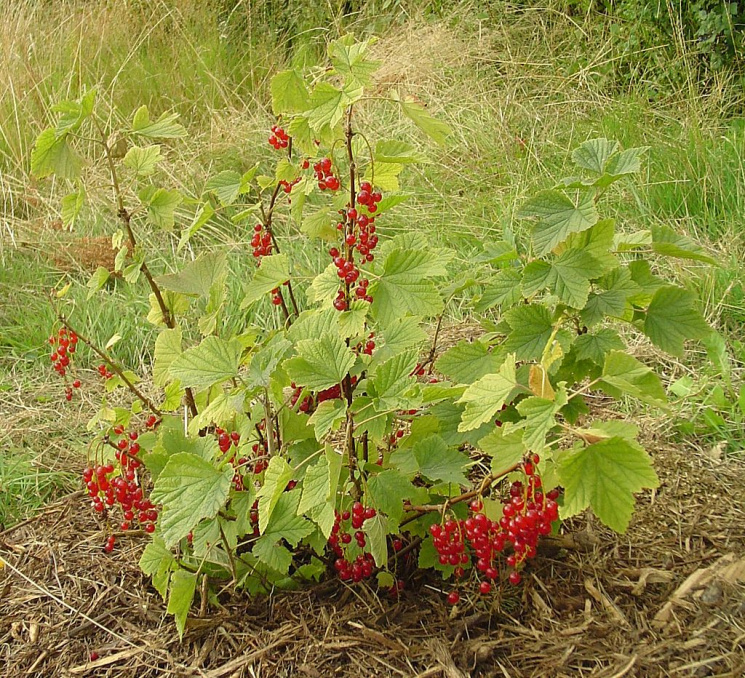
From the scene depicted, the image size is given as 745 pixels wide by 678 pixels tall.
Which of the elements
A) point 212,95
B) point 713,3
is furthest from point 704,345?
point 212,95

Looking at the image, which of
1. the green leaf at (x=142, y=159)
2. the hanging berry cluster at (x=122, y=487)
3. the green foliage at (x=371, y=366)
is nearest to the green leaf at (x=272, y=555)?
the green foliage at (x=371, y=366)

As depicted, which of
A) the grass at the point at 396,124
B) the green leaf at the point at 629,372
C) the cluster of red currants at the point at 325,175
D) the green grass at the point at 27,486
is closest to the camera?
the green leaf at the point at 629,372

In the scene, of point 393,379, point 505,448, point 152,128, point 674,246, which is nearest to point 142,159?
point 152,128

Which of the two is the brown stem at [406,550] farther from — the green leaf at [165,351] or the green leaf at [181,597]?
the green leaf at [165,351]

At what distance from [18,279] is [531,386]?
3345mm

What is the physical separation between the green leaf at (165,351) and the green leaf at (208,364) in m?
0.26

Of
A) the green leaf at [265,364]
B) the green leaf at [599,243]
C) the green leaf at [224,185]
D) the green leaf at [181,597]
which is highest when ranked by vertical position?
the green leaf at [224,185]

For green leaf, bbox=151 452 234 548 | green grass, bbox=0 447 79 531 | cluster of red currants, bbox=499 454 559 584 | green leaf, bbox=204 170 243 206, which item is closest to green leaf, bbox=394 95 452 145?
green leaf, bbox=204 170 243 206

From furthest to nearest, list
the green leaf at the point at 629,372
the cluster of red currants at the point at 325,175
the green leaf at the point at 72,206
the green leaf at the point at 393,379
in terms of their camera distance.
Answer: the green leaf at the point at 72,206, the cluster of red currants at the point at 325,175, the green leaf at the point at 393,379, the green leaf at the point at 629,372

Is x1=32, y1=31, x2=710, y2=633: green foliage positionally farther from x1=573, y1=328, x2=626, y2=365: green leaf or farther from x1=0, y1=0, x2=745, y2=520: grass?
x1=0, y1=0, x2=745, y2=520: grass

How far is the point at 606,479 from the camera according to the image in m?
1.23

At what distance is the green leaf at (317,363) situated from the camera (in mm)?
1434

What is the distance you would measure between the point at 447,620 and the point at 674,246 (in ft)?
2.84

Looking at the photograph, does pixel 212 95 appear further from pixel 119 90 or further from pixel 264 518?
pixel 264 518
